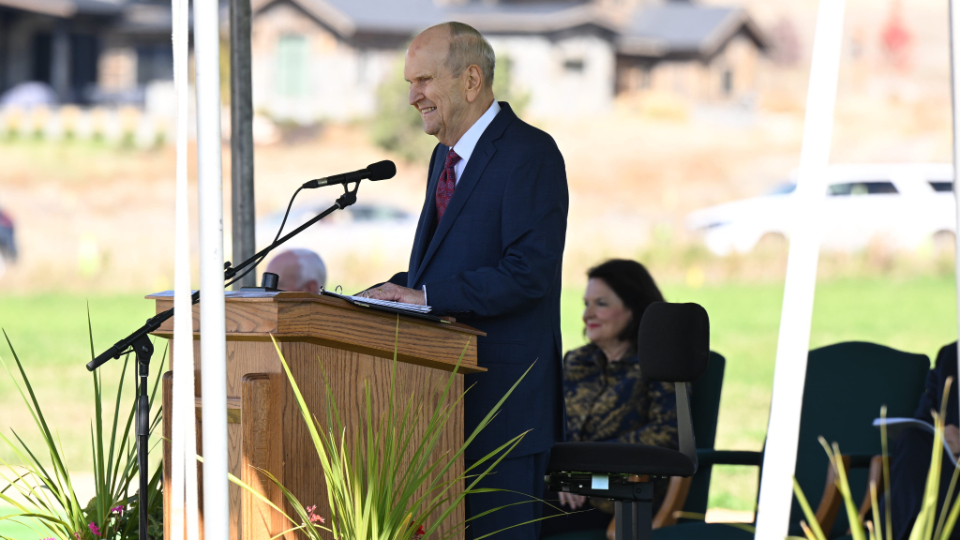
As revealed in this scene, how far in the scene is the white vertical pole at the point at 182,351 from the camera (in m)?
1.75

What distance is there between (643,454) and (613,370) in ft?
3.71

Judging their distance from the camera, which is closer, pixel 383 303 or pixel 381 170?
pixel 383 303

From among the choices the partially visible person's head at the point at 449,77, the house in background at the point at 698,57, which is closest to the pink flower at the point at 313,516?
the partially visible person's head at the point at 449,77

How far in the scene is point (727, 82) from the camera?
1814 centimetres

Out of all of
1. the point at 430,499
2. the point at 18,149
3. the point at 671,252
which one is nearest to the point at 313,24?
the point at 18,149

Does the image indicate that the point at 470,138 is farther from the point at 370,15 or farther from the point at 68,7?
the point at 68,7

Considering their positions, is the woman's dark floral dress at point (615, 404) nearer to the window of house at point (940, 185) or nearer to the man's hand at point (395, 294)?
the man's hand at point (395, 294)

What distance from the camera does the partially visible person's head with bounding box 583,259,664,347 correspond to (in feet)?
11.9

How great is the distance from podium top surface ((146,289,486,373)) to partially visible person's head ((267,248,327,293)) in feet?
6.20

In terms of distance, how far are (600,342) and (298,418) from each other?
5.93 feet

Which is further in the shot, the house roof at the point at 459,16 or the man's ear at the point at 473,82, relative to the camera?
the house roof at the point at 459,16

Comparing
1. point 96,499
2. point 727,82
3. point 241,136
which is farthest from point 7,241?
point 96,499

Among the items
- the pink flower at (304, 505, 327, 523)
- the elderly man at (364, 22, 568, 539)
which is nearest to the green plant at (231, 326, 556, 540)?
the pink flower at (304, 505, 327, 523)

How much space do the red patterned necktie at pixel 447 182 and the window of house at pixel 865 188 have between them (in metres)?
13.6
